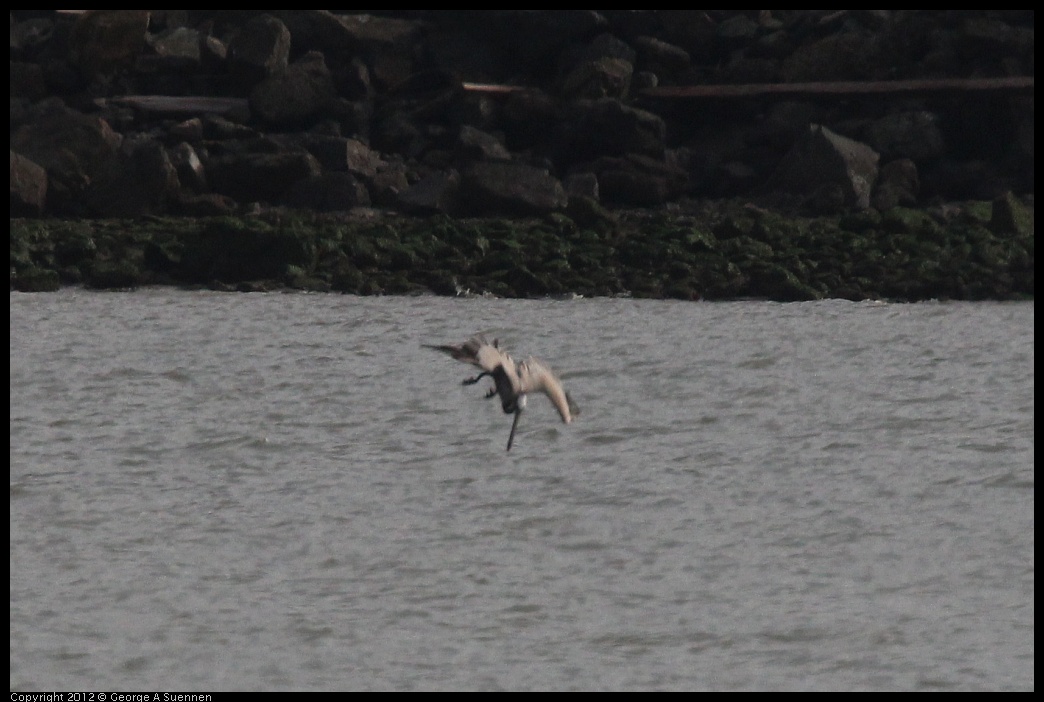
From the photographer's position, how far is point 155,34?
87.0ft

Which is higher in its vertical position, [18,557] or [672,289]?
[18,557]

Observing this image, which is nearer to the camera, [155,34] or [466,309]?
[466,309]

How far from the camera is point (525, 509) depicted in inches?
395

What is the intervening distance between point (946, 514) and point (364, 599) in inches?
126

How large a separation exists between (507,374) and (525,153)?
52.6ft

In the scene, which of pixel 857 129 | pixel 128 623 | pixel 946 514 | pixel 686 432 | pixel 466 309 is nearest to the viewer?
pixel 128 623

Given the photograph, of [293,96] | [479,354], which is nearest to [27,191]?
[293,96]

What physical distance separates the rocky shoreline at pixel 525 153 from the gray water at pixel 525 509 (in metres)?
2.35

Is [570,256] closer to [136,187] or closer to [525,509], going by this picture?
[136,187]

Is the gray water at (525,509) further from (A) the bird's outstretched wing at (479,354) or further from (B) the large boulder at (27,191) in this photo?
(B) the large boulder at (27,191)

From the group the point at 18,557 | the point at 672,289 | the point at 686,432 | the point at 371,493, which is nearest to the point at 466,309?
the point at 672,289

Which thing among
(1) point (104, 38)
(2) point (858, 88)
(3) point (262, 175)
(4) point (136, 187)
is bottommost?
(4) point (136, 187)

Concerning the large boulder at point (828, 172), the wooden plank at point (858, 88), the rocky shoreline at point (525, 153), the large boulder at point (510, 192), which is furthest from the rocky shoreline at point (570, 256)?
the wooden plank at point (858, 88)
